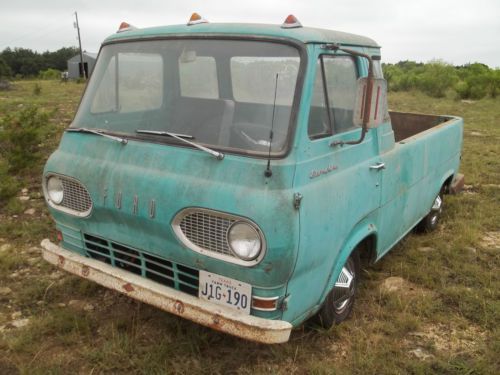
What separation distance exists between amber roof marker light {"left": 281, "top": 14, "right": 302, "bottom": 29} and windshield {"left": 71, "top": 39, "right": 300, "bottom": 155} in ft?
0.50

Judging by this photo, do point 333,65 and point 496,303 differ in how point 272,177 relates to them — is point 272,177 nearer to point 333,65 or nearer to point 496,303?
point 333,65

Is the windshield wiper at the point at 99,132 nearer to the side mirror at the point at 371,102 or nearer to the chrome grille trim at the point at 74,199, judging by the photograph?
the chrome grille trim at the point at 74,199

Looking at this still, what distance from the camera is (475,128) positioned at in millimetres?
12344

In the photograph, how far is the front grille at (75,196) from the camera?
9.63ft

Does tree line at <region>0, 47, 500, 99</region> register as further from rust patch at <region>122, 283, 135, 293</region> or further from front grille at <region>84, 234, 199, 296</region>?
rust patch at <region>122, 283, 135, 293</region>

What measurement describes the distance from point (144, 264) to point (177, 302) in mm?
403

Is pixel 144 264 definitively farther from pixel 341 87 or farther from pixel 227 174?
pixel 341 87

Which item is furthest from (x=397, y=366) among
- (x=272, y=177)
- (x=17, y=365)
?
(x=17, y=365)

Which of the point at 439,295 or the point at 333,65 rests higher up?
the point at 333,65

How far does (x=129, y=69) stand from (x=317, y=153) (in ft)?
4.77

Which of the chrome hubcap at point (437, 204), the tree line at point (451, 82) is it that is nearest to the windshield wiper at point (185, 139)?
the chrome hubcap at point (437, 204)

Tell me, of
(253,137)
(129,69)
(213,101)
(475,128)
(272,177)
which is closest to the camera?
(272,177)

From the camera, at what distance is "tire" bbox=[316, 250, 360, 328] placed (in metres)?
3.12

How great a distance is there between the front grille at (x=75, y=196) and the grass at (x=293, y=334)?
0.80m
